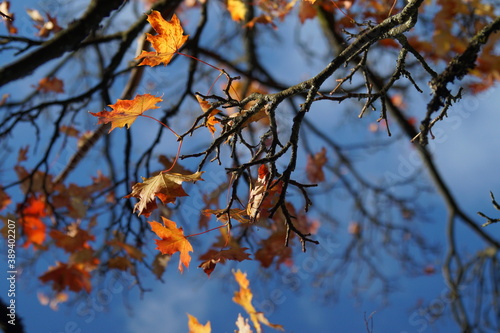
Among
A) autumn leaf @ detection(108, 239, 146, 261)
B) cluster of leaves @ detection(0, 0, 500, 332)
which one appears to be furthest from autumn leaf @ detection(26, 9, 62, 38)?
autumn leaf @ detection(108, 239, 146, 261)

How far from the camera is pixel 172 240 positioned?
5.18 ft

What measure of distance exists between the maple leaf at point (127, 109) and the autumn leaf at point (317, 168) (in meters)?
2.13

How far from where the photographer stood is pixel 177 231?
1567 mm

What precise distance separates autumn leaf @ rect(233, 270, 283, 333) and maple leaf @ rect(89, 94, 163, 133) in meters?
1.03

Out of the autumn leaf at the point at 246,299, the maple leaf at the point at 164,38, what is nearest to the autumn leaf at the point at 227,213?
the maple leaf at the point at 164,38

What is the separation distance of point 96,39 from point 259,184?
2.25 metres

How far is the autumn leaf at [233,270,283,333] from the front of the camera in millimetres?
2203

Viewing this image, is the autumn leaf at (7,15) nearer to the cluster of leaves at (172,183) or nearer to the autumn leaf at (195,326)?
the cluster of leaves at (172,183)

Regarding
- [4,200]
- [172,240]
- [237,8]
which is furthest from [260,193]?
[237,8]

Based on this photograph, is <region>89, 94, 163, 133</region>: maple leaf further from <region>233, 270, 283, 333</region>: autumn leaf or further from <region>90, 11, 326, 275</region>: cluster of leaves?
<region>233, 270, 283, 333</region>: autumn leaf

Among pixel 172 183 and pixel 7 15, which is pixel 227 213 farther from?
pixel 7 15

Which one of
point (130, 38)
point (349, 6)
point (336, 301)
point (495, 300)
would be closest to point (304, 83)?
point (130, 38)

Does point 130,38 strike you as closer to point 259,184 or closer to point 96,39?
point 96,39

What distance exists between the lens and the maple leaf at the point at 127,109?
4.78ft
